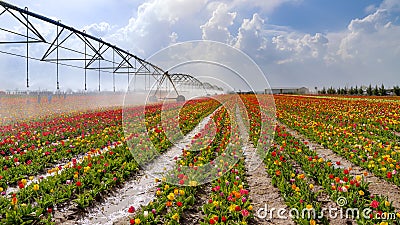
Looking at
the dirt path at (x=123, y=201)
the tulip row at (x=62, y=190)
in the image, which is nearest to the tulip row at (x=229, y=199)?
the dirt path at (x=123, y=201)

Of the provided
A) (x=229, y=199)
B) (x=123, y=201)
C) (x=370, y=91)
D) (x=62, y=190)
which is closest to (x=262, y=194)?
(x=229, y=199)

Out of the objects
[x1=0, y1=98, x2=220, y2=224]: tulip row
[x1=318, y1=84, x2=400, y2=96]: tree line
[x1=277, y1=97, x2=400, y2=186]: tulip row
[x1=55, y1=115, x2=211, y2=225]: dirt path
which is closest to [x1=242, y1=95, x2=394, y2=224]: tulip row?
[x1=277, y1=97, x2=400, y2=186]: tulip row

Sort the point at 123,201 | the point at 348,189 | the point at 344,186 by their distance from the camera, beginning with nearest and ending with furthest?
the point at 344,186
the point at 348,189
the point at 123,201

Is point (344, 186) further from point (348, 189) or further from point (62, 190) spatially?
point (62, 190)

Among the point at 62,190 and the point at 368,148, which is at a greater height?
the point at 368,148

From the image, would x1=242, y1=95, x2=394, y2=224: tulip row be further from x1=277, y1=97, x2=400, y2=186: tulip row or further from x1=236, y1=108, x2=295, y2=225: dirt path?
x1=277, y1=97, x2=400, y2=186: tulip row

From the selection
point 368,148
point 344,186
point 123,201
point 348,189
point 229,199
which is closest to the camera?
point 229,199

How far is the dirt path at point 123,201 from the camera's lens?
4.16 meters

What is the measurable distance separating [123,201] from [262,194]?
7.70ft

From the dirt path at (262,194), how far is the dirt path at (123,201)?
1737mm

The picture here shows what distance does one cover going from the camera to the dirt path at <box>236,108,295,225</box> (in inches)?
161

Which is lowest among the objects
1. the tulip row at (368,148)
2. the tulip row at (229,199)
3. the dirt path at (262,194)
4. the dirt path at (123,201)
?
the dirt path at (123,201)

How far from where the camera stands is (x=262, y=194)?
4.98 meters

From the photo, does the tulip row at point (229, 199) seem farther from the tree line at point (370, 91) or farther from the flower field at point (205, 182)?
the tree line at point (370, 91)
